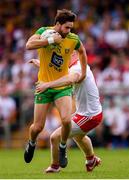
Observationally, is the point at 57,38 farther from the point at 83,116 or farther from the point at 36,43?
the point at 83,116

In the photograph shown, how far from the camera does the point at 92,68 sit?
75.5 feet

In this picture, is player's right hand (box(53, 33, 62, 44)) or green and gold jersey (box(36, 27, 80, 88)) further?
green and gold jersey (box(36, 27, 80, 88))

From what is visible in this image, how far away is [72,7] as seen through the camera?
2653 cm

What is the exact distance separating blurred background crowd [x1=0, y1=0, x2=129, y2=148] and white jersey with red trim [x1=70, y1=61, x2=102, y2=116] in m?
8.89

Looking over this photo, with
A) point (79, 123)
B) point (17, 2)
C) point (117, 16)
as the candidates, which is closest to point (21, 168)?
point (79, 123)

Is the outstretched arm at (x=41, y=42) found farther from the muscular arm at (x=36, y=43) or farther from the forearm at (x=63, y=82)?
the forearm at (x=63, y=82)

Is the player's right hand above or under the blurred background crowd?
above

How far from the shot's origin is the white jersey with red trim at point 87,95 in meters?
13.0

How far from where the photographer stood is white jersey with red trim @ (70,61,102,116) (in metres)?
13.0

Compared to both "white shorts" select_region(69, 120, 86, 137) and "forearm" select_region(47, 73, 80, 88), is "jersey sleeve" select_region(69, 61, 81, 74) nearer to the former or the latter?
"forearm" select_region(47, 73, 80, 88)

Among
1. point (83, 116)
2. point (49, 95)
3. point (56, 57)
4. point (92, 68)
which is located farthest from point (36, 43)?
point (92, 68)

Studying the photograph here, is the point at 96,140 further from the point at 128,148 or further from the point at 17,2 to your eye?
the point at 17,2

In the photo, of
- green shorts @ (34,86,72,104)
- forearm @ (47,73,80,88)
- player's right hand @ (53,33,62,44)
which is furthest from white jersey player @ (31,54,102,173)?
player's right hand @ (53,33,62,44)

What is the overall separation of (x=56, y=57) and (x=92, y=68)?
10.4 metres
